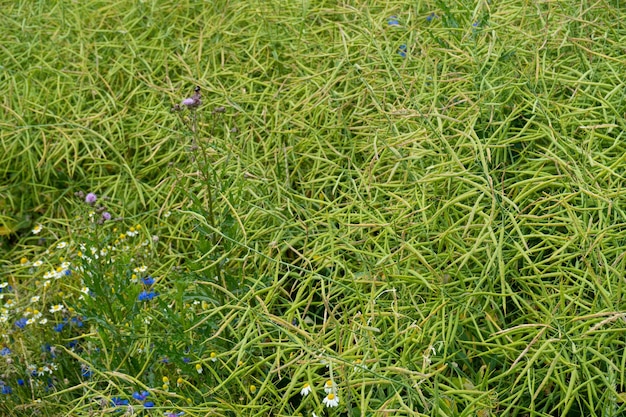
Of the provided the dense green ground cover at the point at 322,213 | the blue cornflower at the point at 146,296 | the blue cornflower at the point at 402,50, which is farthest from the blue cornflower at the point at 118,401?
the blue cornflower at the point at 402,50

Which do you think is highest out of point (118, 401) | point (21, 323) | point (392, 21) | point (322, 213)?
point (392, 21)

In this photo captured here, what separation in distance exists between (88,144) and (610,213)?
213 centimetres

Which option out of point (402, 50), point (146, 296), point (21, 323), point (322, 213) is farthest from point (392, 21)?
point (21, 323)

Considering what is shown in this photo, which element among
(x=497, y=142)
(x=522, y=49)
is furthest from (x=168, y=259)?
(x=522, y=49)

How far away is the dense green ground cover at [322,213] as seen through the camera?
7.55 feet

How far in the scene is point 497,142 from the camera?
2.75 metres

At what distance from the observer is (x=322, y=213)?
2832 mm

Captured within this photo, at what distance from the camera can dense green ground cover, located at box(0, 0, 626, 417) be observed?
230 centimetres

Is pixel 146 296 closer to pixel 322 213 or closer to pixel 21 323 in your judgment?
pixel 21 323

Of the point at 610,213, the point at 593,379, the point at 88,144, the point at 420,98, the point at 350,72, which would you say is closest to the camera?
the point at 593,379

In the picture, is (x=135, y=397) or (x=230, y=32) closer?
(x=135, y=397)

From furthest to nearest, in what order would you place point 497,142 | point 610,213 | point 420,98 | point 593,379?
point 420,98 → point 497,142 → point 610,213 → point 593,379

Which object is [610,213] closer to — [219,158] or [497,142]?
[497,142]

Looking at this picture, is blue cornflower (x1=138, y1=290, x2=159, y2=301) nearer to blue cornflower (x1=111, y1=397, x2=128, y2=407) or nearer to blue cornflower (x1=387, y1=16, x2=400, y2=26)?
blue cornflower (x1=111, y1=397, x2=128, y2=407)
